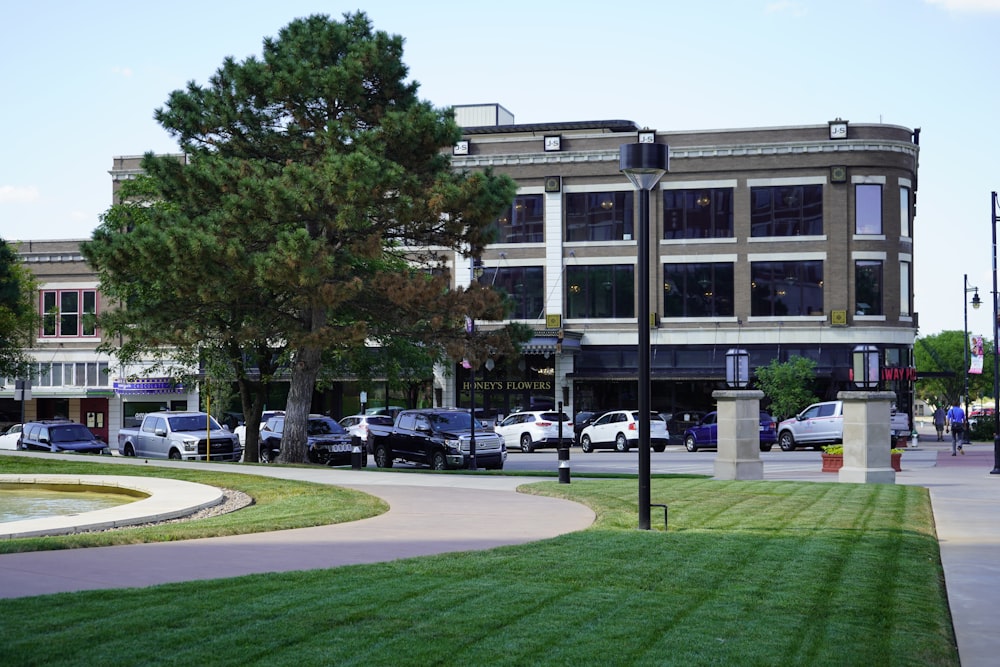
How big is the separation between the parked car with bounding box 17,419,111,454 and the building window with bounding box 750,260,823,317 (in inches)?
1164

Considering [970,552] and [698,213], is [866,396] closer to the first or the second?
[970,552]

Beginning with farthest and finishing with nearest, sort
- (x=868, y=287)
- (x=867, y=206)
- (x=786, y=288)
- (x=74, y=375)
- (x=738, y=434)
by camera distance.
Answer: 1. (x=74, y=375)
2. (x=786, y=288)
3. (x=868, y=287)
4. (x=867, y=206)
5. (x=738, y=434)

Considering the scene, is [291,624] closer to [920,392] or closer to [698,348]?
[698,348]

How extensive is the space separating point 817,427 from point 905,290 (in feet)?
45.2

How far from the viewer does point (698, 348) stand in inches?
2195

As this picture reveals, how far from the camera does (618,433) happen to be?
47.6 m

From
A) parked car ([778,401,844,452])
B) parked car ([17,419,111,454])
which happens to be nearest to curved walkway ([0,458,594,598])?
parked car ([17,419,111,454])

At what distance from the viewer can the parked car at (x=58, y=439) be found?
40000 millimetres

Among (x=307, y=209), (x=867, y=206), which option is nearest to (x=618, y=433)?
(x=867, y=206)

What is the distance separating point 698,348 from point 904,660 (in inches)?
1926

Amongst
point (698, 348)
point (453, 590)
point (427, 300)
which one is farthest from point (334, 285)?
point (698, 348)

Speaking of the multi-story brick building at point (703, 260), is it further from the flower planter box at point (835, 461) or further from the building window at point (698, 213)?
the flower planter box at point (835, 461)

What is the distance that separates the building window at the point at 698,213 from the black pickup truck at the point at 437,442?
2514 cm

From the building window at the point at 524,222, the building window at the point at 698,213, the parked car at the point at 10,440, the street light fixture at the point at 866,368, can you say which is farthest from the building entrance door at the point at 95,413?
the street light fixture at the point at 866,368
